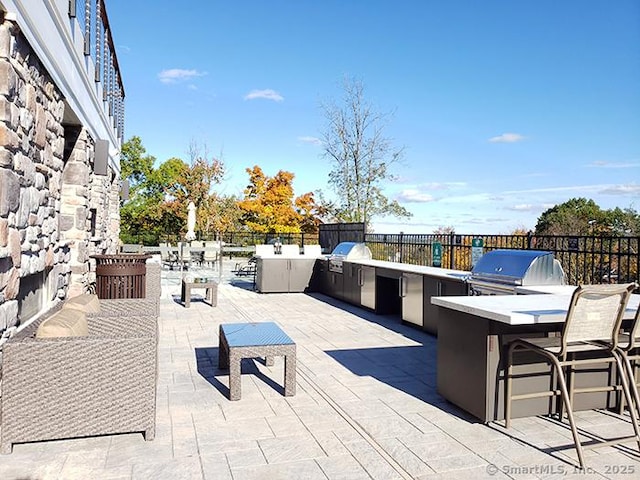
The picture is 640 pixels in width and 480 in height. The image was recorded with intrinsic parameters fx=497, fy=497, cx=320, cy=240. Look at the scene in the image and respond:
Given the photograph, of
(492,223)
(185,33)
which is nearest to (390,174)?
(492,223)

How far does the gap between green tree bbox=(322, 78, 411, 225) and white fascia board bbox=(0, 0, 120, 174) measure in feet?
39.1

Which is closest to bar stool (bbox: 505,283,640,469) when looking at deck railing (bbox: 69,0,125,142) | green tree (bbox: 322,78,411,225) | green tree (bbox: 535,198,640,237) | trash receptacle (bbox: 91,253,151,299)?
trash receptacle (bbox: 91,253,151,299)

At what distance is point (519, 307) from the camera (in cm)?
322

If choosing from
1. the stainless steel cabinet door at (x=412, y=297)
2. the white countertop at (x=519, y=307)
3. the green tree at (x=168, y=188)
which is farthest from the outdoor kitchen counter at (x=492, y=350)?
the green tree at (x=168, y=188)

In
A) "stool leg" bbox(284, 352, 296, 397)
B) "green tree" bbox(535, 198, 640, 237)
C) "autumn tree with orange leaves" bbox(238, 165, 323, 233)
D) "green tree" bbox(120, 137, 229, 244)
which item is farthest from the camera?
"green tree" bbox(120, 137, 229, 244)

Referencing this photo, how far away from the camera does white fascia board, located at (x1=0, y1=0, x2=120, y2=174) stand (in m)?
3.26

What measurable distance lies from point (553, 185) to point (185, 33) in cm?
1175

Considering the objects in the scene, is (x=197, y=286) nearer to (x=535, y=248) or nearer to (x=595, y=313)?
(x=535, y=248)

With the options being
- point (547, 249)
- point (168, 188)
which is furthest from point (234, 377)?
point (168, 188)

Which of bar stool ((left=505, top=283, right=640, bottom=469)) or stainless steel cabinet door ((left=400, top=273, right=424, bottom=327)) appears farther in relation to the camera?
stainless steel cabinet door ((left=400, top=273, right=424, bottom=327))

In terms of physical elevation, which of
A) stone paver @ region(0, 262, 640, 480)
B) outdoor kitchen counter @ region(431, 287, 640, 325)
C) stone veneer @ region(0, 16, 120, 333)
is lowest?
stone paver @ region(0, 262, 640, 480)

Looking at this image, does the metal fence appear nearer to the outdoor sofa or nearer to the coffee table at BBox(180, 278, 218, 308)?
the coffee table at BBox(180, 278, 218, 308)

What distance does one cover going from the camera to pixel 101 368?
2.78 m

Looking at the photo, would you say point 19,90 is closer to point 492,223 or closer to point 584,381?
point 584,381
